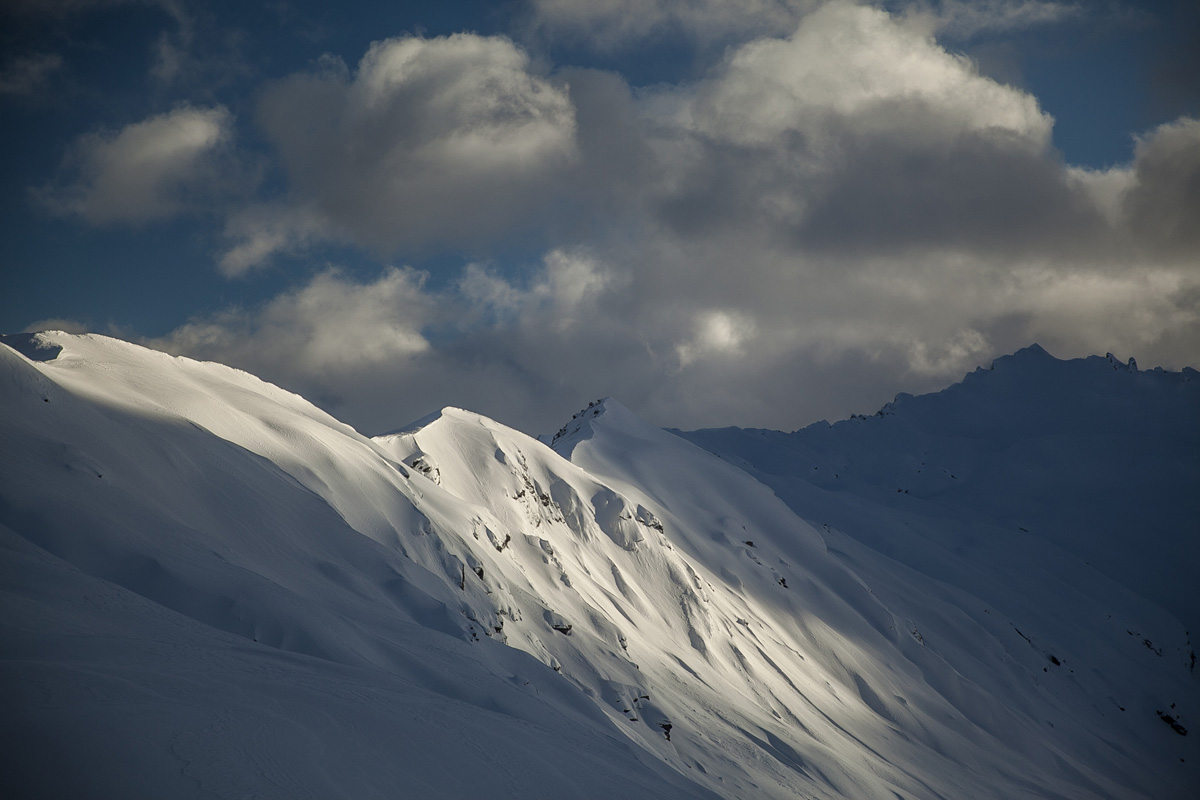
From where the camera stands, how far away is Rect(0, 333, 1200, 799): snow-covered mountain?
45.8ft

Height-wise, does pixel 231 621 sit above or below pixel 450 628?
below

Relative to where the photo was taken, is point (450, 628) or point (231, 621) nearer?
point (231, 621)

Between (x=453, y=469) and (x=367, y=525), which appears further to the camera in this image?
(x=453, y=469)

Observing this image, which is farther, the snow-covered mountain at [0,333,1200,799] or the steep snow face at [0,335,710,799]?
the snow-covered mountain at [0,333,1200,799]

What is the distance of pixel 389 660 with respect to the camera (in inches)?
989

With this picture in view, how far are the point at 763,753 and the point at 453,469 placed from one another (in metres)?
32.7

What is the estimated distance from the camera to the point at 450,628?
36.3 m

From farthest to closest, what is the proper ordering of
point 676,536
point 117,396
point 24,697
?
point 676,536 → point 117,396 → point 24,697

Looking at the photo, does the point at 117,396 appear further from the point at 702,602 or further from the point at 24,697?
the point at 702,602

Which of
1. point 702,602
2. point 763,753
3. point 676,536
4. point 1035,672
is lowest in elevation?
point 763,753

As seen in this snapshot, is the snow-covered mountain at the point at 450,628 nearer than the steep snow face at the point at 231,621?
No

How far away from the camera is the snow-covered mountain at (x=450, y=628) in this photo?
13.9 m

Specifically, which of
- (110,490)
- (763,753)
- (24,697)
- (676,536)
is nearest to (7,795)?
(24,697)

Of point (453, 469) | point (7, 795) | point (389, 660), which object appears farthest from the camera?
point (453, 469)
